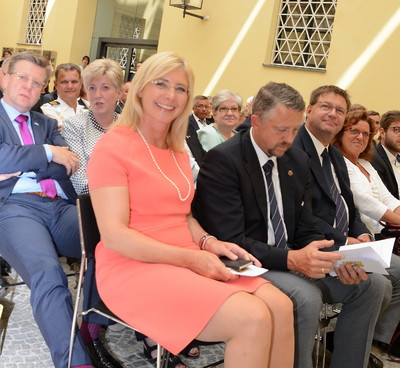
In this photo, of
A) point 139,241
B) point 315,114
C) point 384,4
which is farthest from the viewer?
point 384,4

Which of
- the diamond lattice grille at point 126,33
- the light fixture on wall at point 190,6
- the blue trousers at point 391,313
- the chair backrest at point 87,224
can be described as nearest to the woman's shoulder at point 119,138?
the chair backrest at point 87,224

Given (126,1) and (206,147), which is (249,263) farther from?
(126,1)

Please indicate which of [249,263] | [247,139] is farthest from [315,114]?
[249,263]

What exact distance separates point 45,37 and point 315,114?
1101 centimetres

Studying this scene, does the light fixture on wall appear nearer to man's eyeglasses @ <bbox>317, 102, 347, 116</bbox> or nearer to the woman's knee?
man's eyeglasses @ <bbox>317, 102, 347, 116</bbox>

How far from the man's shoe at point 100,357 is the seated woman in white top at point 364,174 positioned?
1.93 m

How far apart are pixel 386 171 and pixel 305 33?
4790 mm

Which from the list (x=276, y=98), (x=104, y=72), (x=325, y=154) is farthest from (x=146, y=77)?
(x=325, y=154)

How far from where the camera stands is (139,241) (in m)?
1.87

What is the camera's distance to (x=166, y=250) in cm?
188

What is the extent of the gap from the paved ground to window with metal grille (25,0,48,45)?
1108 centimetres

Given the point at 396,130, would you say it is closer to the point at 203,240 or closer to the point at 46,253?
the point at 203,240

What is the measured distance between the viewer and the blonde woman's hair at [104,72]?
124 inches

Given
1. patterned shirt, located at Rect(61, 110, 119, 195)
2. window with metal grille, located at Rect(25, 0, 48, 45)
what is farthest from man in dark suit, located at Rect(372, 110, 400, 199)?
window with metal grille, located at Rect(25, 0, 48, 45)
